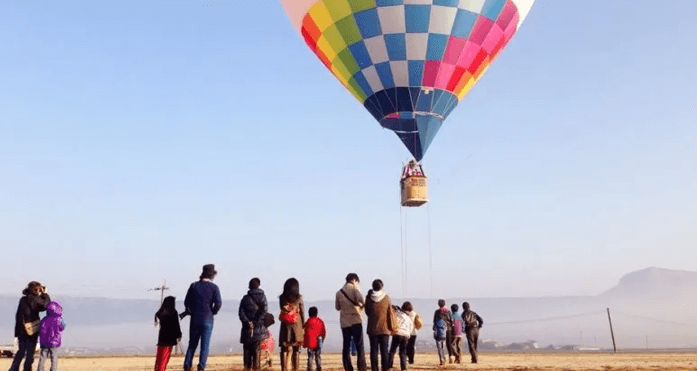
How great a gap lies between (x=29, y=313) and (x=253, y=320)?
154 inches

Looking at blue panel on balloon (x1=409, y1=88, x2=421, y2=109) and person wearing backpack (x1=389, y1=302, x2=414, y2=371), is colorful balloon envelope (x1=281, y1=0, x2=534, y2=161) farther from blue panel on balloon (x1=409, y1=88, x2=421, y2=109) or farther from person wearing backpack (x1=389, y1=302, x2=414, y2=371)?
person wearing backpack (x1=389, y1=302, x2=414, y2=371)

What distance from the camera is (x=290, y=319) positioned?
12703 millimetres

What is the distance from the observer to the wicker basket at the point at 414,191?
80.4 ft

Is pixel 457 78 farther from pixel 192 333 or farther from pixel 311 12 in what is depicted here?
pixel 192 333

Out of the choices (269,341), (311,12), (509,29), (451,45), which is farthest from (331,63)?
(269,341)

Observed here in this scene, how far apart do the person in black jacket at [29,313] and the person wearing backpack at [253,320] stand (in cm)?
356

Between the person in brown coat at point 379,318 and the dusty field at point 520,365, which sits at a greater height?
the person in brown coat at point 379,318

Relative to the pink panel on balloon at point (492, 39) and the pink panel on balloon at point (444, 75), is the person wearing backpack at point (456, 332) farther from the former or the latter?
the pink panel on balloon at point (492, 39)

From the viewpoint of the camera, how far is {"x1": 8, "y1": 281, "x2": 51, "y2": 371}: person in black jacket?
41.0ft

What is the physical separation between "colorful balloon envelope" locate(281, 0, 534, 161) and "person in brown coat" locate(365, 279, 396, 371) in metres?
13.8

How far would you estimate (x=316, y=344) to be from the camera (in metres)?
13.7

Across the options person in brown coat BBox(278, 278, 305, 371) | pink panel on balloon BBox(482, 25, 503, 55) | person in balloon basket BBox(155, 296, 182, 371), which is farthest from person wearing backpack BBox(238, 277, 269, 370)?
pink panel on balloon BBox(482, 25, 503, 55)

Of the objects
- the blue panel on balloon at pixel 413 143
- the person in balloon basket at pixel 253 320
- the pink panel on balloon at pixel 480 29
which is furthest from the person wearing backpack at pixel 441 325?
the pink panel on balloon at pixel 480 29

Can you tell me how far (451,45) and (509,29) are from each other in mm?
3164
